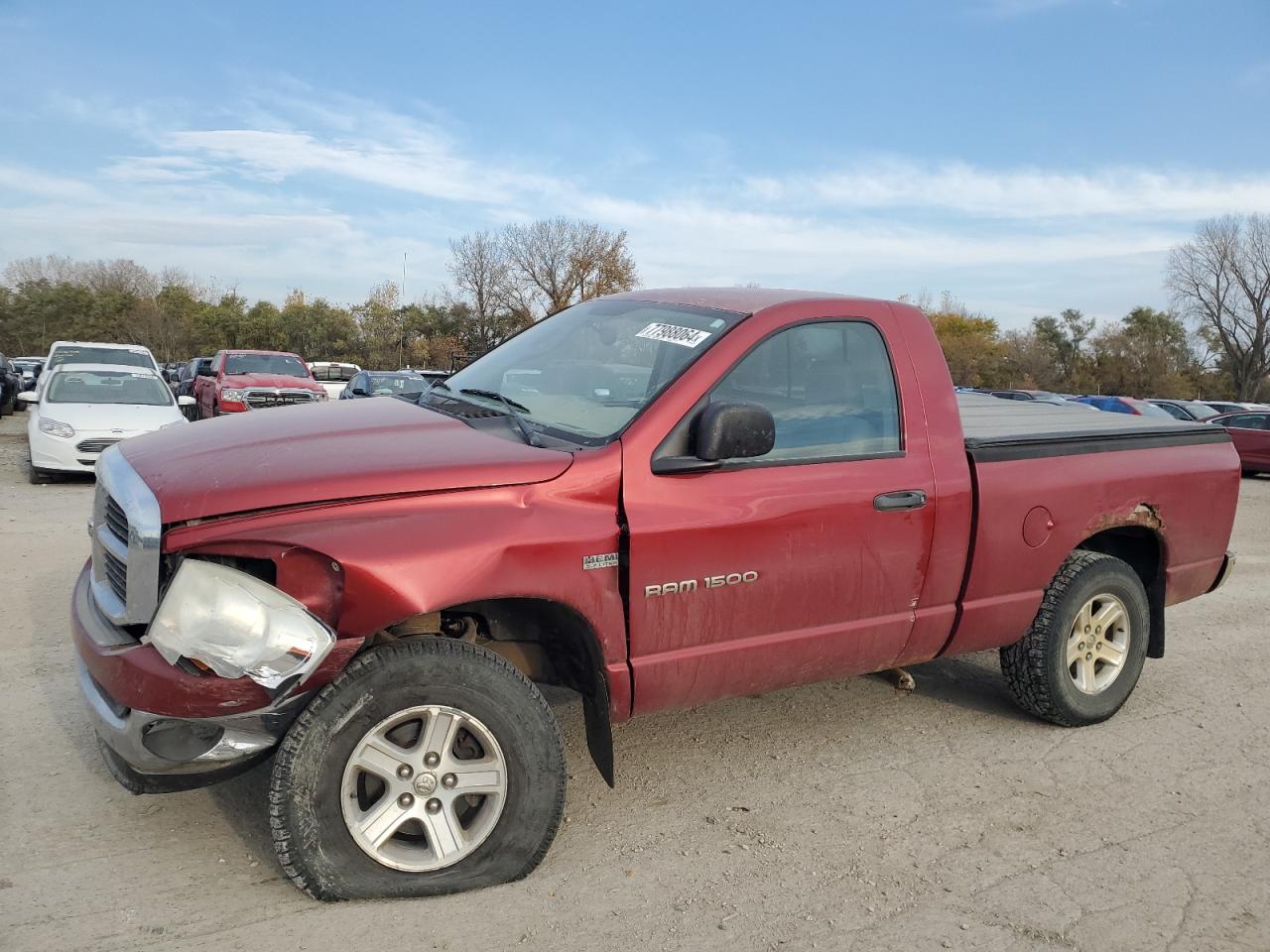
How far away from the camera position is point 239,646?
106 inches

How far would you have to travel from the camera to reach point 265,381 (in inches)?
694

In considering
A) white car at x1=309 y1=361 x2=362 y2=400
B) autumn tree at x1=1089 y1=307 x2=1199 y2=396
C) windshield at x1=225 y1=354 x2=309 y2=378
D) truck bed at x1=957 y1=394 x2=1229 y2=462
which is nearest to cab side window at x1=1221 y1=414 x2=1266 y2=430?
truck bed at x1=957 y1=394 x2=1229 y2=462

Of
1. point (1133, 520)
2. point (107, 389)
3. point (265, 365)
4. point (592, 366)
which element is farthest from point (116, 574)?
point (265, 365)

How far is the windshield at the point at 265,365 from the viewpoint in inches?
717

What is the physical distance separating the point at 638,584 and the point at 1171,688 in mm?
3666

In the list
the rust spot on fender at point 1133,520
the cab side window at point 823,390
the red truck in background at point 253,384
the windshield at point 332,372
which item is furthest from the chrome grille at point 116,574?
the windshield at point 332,372

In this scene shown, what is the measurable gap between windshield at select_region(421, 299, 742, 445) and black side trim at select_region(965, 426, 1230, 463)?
1.27 m

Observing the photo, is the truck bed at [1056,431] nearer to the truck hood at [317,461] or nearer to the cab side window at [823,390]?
the cab side window at [823,390]

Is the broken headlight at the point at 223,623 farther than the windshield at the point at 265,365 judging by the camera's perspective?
No

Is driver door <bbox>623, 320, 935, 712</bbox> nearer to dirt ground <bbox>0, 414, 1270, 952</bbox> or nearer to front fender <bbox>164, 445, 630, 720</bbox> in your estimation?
front fender <bbox>164, 445, 630, 720</bbox>

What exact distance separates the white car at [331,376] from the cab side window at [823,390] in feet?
51.1

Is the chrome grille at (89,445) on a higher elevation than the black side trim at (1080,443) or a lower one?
lower

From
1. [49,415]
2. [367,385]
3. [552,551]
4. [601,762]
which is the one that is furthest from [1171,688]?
[367,385]

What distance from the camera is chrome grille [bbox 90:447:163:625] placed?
2.73 metres
